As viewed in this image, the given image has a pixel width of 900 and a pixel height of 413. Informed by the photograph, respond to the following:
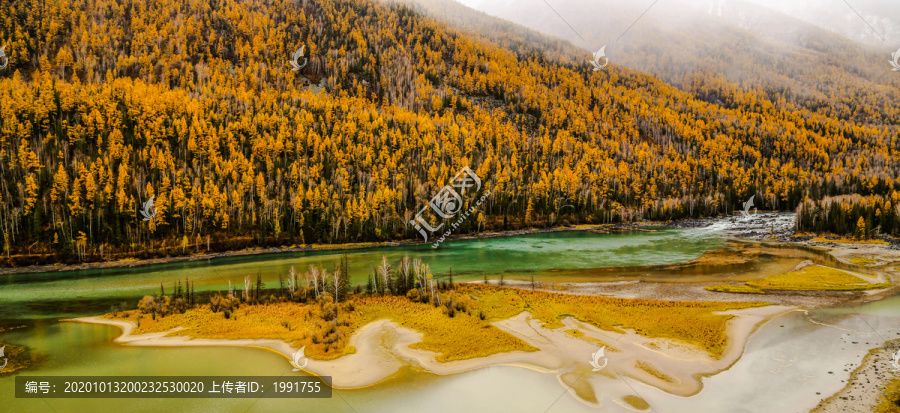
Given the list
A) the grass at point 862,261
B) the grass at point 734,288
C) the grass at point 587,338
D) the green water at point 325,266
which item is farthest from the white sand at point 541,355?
the grass at point 862,261

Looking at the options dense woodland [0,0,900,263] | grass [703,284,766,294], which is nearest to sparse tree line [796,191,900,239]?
dense woodland [0,0,900,263]

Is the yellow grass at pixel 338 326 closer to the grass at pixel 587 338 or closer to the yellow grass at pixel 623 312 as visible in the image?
the grass at pixel 587 338

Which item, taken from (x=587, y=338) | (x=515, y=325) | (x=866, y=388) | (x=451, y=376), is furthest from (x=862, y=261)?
(x=451, y=376)

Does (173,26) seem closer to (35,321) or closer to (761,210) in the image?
(35,321)

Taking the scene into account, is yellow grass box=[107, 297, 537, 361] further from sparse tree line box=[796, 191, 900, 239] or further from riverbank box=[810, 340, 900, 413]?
sparse tree line box=[796, 191, 900, 239]

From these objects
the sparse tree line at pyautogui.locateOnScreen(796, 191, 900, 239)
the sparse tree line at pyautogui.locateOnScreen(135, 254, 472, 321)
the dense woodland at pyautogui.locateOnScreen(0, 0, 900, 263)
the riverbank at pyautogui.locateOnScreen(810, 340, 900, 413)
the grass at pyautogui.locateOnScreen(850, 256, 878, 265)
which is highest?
the dense woodland at pyautogui.locateOnScreen(0, 0, 900, 263)
